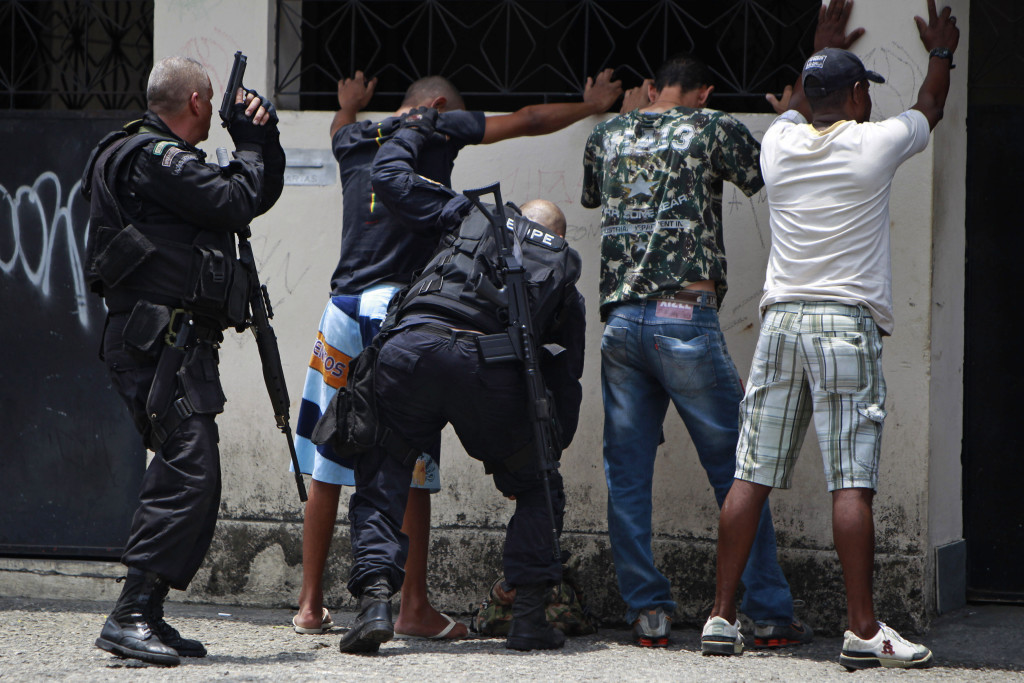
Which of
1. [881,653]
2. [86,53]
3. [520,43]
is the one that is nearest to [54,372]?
[86,53]

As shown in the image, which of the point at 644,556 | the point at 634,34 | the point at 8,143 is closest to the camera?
the point at 644,556

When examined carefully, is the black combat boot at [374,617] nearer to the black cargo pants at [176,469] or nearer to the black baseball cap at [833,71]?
the black cargo pants at [176,469]

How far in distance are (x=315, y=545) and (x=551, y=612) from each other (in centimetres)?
90

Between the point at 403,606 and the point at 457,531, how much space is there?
62 centimetres

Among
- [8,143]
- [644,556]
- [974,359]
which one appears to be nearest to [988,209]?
[974,359]

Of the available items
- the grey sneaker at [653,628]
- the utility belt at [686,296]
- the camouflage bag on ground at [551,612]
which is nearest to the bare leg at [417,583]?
the camouflage bag on ground at [551,612]

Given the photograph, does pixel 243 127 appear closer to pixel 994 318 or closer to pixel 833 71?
pixel 833 71

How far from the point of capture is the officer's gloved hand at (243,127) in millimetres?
3941

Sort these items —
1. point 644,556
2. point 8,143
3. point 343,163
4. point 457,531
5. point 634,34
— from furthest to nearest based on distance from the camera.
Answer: point 634,34 → point 8,143 → point 457,531 → point 343,163 → point 644,556

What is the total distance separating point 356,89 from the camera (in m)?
4.84

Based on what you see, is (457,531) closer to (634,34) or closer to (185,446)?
(185,446)

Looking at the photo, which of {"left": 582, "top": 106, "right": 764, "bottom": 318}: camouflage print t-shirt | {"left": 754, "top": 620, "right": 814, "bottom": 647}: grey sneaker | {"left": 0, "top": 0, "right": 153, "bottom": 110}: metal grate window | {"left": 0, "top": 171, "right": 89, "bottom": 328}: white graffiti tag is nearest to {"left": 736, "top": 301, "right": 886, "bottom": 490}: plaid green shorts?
{"left": 582, "top": 106, "right": 764, "bottom": 318}: camouflage print t-shirt

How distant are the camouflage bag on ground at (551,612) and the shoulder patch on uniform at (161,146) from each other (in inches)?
75.0

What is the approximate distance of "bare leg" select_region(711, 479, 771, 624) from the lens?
152 inches
